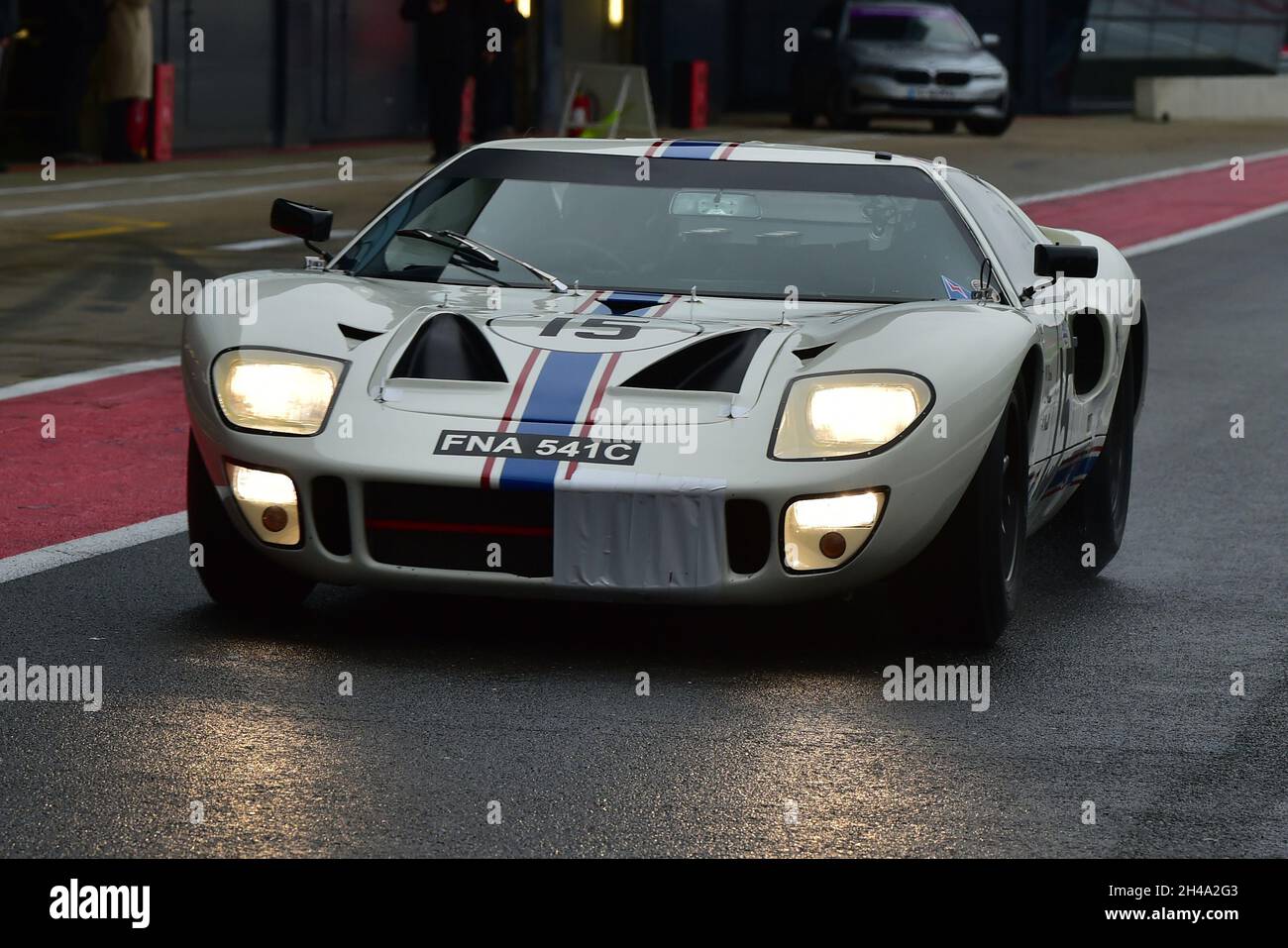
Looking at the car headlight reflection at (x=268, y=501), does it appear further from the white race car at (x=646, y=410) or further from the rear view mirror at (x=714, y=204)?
the rear view mirror at (x=714, y=204)

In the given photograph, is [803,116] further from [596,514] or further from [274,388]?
[596,514]

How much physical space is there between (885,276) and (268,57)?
2134cm

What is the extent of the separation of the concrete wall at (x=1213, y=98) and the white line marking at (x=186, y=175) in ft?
55.5

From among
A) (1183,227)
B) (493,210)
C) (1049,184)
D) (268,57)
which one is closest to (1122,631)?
(493,210)

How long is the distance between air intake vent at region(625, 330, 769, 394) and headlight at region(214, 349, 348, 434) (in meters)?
0.73

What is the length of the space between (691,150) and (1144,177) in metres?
19.4

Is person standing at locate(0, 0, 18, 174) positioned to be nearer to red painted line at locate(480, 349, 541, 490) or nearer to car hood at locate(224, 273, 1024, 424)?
car hood at locate(224, 273, 1024, 424)

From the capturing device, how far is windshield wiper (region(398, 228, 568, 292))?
6.58m

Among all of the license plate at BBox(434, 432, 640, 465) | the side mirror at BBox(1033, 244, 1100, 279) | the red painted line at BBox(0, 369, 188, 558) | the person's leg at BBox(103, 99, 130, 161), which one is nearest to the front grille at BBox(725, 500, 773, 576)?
the license plate at BBox(434, 432, 640, 465)

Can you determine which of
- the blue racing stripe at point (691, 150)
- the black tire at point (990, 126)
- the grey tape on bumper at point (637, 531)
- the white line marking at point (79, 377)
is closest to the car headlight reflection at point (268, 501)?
the grey tape on bumper at point (637, 531)

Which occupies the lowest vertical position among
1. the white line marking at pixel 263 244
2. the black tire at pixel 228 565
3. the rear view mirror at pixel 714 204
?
the white line marking at pixel 263 244

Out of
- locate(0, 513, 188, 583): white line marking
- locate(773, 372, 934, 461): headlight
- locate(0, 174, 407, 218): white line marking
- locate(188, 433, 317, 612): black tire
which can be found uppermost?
locate(773, 372, 934, 461): headlight

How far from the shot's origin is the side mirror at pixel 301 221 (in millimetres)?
6941

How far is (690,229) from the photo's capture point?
268 inches
